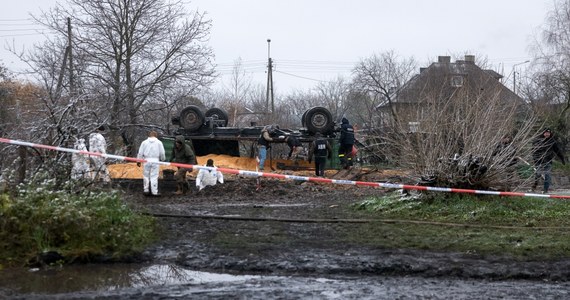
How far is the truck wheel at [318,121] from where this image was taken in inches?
941

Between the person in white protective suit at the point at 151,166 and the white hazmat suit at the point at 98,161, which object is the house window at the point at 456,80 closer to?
the person in white protective suit at the point at 151,166

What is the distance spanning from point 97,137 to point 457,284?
9650mm

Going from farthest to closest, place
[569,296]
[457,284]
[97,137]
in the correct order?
[97,137], [457,284], [569,296]

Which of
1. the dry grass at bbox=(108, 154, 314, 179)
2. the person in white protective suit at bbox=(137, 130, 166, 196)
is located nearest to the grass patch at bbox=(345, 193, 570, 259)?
the person in white protective suit at bbox=(137, 130, 166, 196)

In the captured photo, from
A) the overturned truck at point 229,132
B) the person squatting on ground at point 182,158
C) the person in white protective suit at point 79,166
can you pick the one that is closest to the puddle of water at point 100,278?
the person in white protective suit at point 79,166

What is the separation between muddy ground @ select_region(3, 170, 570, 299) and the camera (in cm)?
643

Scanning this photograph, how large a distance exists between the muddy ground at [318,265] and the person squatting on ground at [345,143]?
39.1ft

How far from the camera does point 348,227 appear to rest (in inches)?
400

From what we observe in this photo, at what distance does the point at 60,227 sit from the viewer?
794cm

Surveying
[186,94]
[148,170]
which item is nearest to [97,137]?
[148,170]

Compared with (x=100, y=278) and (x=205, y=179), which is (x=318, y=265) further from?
(x=205, y=179)

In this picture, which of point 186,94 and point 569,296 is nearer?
point 569,296

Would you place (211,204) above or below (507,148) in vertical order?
below

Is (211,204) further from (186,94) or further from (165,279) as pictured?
(186,94)
